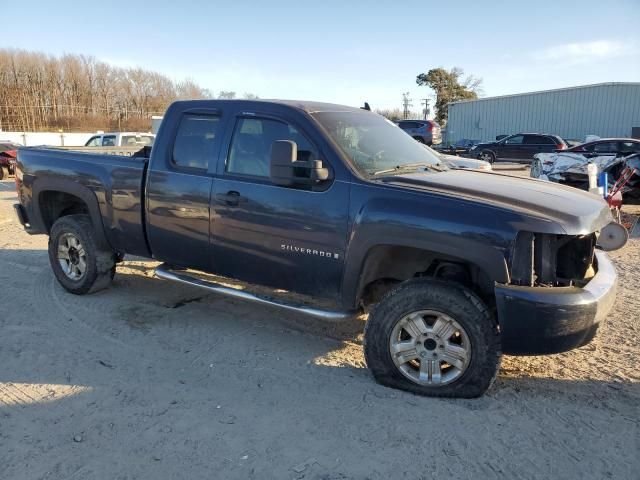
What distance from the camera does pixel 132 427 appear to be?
10.1 feet

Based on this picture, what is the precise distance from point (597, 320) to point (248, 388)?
2.32 m

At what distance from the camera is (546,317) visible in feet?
9.93

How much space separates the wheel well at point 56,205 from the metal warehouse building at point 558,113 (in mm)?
34700

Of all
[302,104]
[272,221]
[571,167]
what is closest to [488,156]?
[571,167]

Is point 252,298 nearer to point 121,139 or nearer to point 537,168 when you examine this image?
point 537,168

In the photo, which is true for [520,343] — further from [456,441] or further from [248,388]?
[248,388]

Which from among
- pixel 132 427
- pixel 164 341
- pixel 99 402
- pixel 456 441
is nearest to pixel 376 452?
pixel 456 441

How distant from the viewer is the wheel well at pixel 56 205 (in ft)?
18.6

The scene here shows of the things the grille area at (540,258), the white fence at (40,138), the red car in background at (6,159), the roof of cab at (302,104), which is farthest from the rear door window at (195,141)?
the white fence at (40,138)

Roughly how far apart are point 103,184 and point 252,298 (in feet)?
6.64

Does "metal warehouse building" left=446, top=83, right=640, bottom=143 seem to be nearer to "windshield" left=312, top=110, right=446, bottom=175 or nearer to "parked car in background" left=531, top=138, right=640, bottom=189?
"parked car in background" left=531, top=138, right=640, bottom=189

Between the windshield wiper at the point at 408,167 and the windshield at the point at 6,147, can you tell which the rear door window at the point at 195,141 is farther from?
the windshield at the point at 6,147

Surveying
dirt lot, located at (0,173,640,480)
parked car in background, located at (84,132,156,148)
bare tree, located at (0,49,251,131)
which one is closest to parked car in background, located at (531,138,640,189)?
dirt lot, located at (0,173,640,480)

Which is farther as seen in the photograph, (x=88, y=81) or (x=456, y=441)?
(x=88, y=81)
